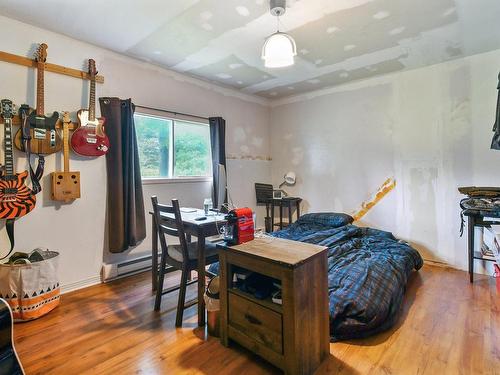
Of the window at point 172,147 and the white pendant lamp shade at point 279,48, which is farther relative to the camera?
the window at point 172,147

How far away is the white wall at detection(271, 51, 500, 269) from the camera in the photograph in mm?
2947

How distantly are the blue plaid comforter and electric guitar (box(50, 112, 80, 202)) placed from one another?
7.34ft

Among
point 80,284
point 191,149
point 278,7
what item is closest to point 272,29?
point 278,7

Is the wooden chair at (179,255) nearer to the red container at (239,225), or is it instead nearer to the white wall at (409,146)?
the red container at (239,225)

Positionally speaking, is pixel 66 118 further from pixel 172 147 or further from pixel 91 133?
pixel 172 147

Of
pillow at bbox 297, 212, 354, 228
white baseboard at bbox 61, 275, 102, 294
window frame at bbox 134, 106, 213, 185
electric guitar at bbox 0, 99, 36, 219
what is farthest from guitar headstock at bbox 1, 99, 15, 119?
pillow at bbox 297, 212, 354, 228

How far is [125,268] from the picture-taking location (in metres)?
2.89

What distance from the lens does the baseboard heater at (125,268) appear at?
9.07ft

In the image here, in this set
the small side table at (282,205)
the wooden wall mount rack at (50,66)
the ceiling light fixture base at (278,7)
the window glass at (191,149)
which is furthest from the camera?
the small side table at (282,205)

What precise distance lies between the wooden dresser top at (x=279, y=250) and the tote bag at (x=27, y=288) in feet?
4.92

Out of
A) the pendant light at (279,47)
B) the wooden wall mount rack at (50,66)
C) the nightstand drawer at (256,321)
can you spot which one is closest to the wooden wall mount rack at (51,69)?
the wooden wall mount rack at (50,66)

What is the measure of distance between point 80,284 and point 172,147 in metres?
1.73

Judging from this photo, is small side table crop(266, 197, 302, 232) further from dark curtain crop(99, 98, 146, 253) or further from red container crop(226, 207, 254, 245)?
red container crop(226, 207, 254, 245)

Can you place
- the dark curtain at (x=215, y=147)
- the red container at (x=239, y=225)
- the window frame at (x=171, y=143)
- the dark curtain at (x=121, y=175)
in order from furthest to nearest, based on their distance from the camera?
the dark curtain at (x=215, y=147) → the window frame at (x=171, y=143) → the dark curtain at (x=121, y=175) → the red container at (x=239, y=225)
